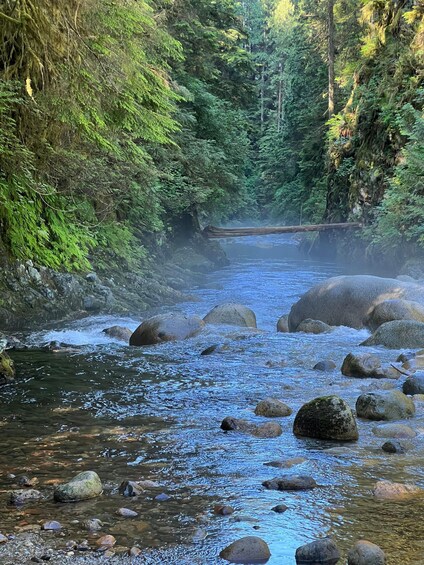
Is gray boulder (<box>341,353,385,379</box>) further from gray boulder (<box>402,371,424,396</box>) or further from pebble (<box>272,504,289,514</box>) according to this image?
pebble (<box>272,504,289,514</box>)

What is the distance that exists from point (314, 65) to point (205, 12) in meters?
14.7

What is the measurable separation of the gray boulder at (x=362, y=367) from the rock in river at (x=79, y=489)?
3922mm

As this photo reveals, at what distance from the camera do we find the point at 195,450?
4.67 m

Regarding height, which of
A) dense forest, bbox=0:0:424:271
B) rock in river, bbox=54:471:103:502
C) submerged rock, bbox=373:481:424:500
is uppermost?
dense forest, bbox=0:0:424:271

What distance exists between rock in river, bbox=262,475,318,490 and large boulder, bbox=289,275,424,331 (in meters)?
6.90

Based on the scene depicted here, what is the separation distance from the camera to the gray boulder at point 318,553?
3.00 metres

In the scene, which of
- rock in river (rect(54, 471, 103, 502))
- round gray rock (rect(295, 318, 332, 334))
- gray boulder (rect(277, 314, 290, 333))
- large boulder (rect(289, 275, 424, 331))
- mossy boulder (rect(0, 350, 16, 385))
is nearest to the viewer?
rock in river (rect(54, 471, 103, 502))

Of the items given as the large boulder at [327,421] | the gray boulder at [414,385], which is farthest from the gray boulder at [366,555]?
the gray boulder at [414,385]

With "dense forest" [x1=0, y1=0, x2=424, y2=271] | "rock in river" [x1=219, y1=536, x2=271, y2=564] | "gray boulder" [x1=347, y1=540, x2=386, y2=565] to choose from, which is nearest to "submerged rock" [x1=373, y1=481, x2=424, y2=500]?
"gray boulder" [x1=347, y1=540, x2=386, y2=565]

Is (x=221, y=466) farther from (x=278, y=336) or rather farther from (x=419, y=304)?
(x=419, y=304)

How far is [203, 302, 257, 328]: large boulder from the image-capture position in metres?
10.9

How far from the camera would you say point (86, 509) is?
3.59 m

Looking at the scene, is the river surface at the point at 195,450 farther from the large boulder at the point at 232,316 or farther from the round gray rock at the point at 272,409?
the large boulder at the point at 232,316

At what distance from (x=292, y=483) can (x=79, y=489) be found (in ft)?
4.11
